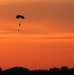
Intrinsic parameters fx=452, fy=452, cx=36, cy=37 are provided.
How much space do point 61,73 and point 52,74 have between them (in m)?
5.43

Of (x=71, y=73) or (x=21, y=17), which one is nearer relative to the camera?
(x=21, y=17)

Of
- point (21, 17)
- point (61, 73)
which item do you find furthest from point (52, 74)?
point (21, 17)

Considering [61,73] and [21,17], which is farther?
[61,73]

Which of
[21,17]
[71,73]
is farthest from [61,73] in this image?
[21,17]

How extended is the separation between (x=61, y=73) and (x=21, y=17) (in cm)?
9838

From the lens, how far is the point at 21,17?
98125 mm

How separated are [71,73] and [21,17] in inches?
3964

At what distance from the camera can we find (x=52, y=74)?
19738cm

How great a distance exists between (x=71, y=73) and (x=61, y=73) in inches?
185

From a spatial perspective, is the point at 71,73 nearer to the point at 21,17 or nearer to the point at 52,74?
the point at 52,74

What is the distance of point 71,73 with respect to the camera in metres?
195

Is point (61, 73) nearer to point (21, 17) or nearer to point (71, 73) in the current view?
point (71, 73)

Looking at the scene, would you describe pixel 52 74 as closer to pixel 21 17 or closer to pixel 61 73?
pixel 61 73
